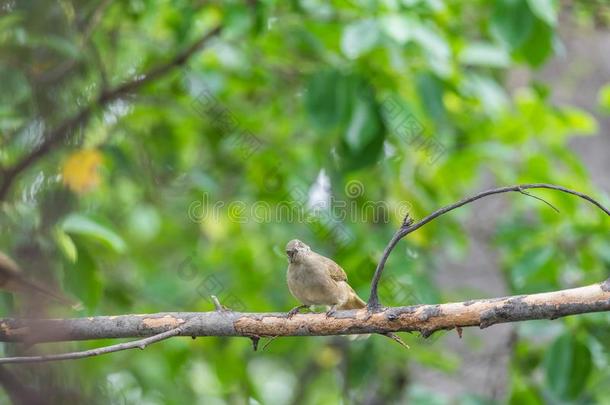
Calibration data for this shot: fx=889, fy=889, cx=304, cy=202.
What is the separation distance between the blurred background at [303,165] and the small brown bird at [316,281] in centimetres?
43

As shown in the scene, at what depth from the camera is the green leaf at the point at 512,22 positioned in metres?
4.61

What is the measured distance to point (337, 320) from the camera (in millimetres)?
3111

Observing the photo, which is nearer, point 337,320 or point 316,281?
point 337,320

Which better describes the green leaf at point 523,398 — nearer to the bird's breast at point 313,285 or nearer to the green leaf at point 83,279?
the bird's breast at point 313,285

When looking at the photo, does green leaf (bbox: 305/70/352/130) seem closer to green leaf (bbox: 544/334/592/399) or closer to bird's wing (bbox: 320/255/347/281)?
bird's wing (bbox: 320/255/347/281)

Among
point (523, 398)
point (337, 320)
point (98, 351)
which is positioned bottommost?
point (523, 398)

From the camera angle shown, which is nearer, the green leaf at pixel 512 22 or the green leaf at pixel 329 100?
the green leaf at pixel 512 22

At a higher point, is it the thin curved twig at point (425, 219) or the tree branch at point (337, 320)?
the thin curved twig at point (425, 219)

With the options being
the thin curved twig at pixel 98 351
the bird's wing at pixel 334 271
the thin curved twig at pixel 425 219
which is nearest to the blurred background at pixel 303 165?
the bird's wing at pixel 334 271

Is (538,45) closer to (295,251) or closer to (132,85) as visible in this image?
(295,251)

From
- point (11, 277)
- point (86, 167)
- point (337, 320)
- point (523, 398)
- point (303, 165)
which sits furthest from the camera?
point (303, 165)

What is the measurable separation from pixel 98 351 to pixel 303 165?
10.6 feet

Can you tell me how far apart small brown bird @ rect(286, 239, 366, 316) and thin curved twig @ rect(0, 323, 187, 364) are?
106 cm

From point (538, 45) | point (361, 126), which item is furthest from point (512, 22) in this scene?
point (361, 126)
